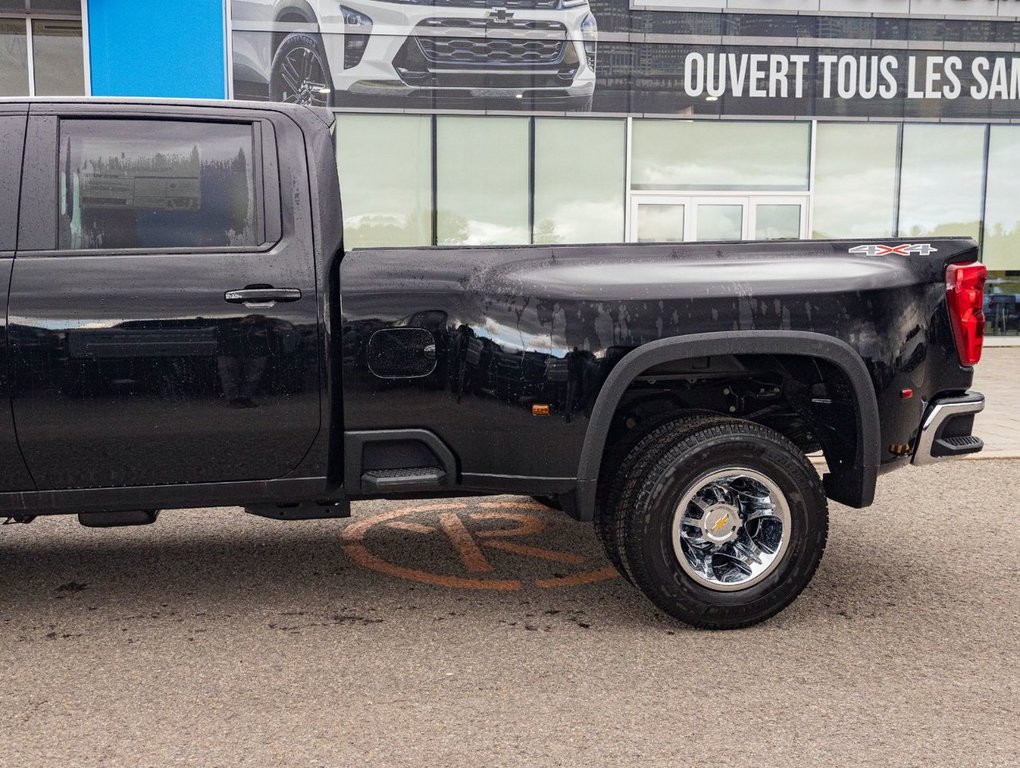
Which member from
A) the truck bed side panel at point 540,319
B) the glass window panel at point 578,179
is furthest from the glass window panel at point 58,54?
the truck bed side panel at point 540,319

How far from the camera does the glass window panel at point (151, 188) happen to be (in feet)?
11.3

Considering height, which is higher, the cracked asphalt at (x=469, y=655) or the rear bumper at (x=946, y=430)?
the rear bumper at (x=946, y=430)

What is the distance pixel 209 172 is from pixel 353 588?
185 cm

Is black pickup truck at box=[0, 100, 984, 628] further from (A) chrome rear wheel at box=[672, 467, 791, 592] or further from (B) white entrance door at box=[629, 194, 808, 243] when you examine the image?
(B) white entrance door at box=[629, 194, 808, 243]

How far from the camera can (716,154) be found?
54.1 feet

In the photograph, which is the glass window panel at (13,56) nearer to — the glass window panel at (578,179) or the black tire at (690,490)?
the glass window panel at (578,179)

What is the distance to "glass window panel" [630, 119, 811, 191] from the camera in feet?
53.7

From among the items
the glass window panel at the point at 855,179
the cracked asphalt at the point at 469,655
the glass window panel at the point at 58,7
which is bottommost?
the cracked asphalt at the point at 469,655

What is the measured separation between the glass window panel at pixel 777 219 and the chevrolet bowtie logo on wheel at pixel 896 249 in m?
13.4

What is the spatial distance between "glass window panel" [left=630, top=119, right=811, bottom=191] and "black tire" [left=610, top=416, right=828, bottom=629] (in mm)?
13324

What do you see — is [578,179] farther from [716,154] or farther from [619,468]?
[619,468]

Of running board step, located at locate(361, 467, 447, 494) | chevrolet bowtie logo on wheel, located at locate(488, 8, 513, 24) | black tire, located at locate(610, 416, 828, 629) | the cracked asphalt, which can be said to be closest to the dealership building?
chevrolet bowtie logo on wheel, located at locate(488, 8, 513, 24)

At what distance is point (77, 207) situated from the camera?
11.3 feet

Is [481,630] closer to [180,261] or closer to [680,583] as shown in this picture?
[680,583]
